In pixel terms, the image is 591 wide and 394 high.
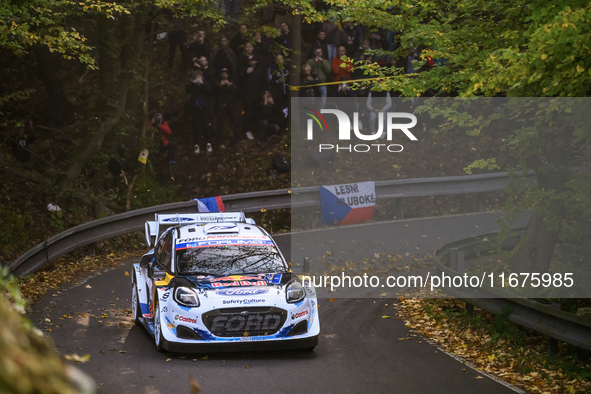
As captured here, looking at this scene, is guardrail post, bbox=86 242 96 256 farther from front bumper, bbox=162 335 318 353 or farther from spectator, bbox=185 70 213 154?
front bumper, bbox=162 335 318 353

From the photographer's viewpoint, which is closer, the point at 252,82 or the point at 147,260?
the point at 147,260

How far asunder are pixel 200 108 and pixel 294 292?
1331cm

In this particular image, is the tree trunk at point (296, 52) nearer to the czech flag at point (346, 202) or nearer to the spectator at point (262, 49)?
the spectator at point (262, 49)

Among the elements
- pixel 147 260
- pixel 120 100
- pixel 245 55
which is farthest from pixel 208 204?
pixel 245 55

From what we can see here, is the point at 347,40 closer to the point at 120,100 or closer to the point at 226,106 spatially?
the point at 226,106

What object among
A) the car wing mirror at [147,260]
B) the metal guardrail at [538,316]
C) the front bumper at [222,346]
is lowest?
the front bumper at [222,346]

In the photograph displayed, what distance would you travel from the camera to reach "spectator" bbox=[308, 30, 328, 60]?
2191 cm

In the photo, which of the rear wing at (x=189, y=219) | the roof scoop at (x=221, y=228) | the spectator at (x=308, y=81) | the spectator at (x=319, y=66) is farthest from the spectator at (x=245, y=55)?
the roof scoop at (x=221, y=228)

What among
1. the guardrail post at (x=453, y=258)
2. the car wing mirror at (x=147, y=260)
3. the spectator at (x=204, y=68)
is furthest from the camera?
the spectator at (x=204, y=68)

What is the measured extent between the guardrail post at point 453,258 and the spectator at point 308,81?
1107 cm

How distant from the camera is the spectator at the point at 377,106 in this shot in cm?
2246

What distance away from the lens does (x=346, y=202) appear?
62.7 feet

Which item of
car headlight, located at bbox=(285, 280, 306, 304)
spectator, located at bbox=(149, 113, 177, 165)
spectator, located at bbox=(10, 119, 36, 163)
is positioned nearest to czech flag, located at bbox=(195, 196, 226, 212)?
car headlight, located at bbox=(285, 280, 306, 304)

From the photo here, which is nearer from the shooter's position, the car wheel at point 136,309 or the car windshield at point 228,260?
the car windshield at point 228,260
